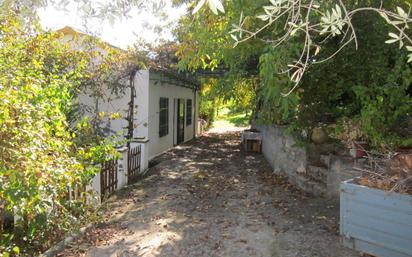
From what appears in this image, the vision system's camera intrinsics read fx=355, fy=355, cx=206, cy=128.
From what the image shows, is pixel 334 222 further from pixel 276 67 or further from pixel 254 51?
pixel 254 51

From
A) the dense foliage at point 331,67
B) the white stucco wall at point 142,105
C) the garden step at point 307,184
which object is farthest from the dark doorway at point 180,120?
the garden step at point 307,184

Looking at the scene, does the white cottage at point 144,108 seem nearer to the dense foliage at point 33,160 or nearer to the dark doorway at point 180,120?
the dark doorway at point 180,120

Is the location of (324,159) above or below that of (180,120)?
below

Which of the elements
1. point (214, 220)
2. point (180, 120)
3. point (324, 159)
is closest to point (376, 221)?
point (214, 220)

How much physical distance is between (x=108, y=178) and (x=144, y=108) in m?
4.12

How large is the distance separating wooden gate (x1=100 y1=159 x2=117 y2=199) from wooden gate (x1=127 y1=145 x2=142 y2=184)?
3.32 ft

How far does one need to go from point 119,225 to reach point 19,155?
260 cm

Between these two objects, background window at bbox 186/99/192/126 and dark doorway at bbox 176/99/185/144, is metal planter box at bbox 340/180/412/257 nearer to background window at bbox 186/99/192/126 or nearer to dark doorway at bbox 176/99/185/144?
dark doorway at bbox 176/99/185/144

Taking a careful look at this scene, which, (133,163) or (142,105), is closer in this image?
(133,163)

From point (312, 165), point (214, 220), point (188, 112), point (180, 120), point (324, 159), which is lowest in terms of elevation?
point (214, 220)

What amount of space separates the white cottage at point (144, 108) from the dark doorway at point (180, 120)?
0.69m

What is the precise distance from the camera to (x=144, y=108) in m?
10.8

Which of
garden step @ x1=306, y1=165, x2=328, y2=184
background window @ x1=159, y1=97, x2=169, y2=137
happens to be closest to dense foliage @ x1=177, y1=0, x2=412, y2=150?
garden step @ x1=306, y1=165, x2=328, y2=184

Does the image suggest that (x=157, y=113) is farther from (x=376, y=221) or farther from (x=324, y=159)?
(x=376, y=221)
